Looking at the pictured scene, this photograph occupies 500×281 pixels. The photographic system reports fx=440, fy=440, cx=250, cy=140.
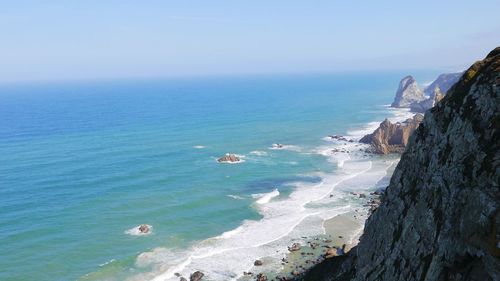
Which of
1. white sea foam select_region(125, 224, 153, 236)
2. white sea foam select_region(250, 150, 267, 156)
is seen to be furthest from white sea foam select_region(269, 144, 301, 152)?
white sea foam select_region(125, 224, 153, 236)

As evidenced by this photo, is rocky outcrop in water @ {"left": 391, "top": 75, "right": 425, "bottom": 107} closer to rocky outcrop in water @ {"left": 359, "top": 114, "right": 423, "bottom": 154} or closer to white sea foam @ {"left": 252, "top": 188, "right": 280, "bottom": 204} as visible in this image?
rocky outcrop in water @ {"left": 359, "top": 114, "right": 423, "bottom": 154}

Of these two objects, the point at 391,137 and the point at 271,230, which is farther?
the point at 391,137

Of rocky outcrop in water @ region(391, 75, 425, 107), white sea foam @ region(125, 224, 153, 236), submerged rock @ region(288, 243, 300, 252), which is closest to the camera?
submerged rock @ region(288, 243, 300, 252)

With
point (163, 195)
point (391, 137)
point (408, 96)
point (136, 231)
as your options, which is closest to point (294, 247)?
point (136, 231)

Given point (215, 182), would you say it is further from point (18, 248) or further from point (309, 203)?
point (18, 248)

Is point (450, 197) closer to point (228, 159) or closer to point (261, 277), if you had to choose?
point (261, 277)

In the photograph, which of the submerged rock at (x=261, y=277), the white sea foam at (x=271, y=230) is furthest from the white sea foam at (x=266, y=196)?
the submerged rock at (x=261, y=277)
